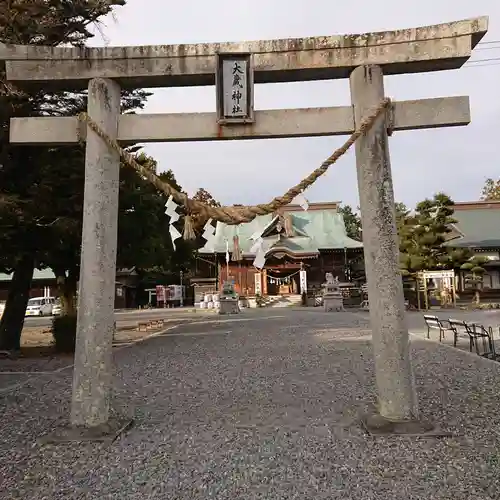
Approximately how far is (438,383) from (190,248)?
12289 millimetres

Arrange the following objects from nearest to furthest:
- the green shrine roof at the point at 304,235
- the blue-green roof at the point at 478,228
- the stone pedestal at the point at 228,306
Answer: the stone pedestal at the point at 228,306
the green shrine roof at the point at 304,235
the blue-green roof at the point at 478,228

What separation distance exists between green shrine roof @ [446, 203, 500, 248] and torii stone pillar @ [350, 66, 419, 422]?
1191 inches

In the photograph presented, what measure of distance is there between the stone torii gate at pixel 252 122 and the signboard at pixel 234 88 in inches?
0.5

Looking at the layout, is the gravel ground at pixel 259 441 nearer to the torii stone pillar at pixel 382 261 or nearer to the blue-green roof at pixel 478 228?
the torii stone pillar at pixel 382 261

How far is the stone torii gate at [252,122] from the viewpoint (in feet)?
16.5

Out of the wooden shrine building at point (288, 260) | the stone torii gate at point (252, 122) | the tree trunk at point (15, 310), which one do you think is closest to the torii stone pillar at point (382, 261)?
the stone torii gate at point (252, 122)

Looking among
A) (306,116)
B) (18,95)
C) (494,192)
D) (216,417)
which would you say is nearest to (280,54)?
(306,116)

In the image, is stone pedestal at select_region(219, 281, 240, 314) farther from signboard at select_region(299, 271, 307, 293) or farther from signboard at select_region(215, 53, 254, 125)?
signboard at select_region(215, 53, 254, 125)

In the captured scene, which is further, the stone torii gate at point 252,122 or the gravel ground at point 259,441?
the stone torii gate at point 252,122

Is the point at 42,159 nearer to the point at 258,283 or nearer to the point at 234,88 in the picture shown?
the point at 234,88

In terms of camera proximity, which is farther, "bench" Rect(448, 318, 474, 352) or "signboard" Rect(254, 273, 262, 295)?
"signboard" Rect(254, 273, 262, 295)

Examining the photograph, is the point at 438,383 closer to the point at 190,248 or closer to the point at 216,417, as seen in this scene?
the point at 216,417

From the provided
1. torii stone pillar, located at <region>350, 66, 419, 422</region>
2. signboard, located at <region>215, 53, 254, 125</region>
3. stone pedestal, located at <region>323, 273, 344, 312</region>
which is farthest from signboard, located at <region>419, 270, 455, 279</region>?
signboard, located at <region>215, 53, 254, 125</region>

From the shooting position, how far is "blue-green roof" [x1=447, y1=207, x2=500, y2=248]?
111ft
